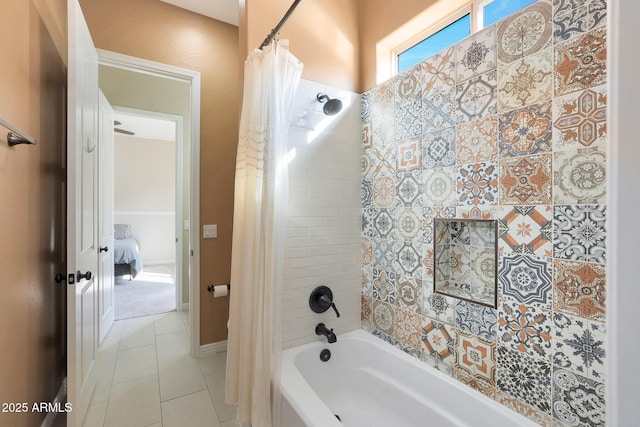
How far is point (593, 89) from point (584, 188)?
1.13 ft

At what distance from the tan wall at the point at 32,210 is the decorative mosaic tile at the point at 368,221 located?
182 cm

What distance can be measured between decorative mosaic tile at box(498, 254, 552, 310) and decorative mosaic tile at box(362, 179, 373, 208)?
0.89 meters

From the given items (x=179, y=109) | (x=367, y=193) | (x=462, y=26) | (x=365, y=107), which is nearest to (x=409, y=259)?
(x=367, y=193)

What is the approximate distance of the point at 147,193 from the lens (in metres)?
6.03

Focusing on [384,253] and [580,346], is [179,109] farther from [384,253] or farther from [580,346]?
[580,346]

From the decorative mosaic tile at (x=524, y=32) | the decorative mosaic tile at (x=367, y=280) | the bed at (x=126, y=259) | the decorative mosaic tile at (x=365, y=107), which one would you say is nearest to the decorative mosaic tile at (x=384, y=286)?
the decorative mosaic tile at (x=367, y=280)

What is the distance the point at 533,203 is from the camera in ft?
3.71

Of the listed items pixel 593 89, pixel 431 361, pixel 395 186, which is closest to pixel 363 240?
pixel 395 186

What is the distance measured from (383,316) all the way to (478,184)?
3.39ft

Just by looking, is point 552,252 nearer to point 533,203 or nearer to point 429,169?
point 533,203

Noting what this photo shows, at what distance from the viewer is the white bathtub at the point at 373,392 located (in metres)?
1.24

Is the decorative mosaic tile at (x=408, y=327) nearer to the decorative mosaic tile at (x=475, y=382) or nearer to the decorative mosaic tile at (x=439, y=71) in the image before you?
the decorative mosaic tile at (x=475, y=382)

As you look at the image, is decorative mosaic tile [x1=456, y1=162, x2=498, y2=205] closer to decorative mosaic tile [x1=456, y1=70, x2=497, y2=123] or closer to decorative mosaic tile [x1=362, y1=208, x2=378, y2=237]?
decorative mosaic tile [x1=456, y1=70, x2=497, y2=123]

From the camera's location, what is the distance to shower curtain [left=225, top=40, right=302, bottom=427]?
1410mm
